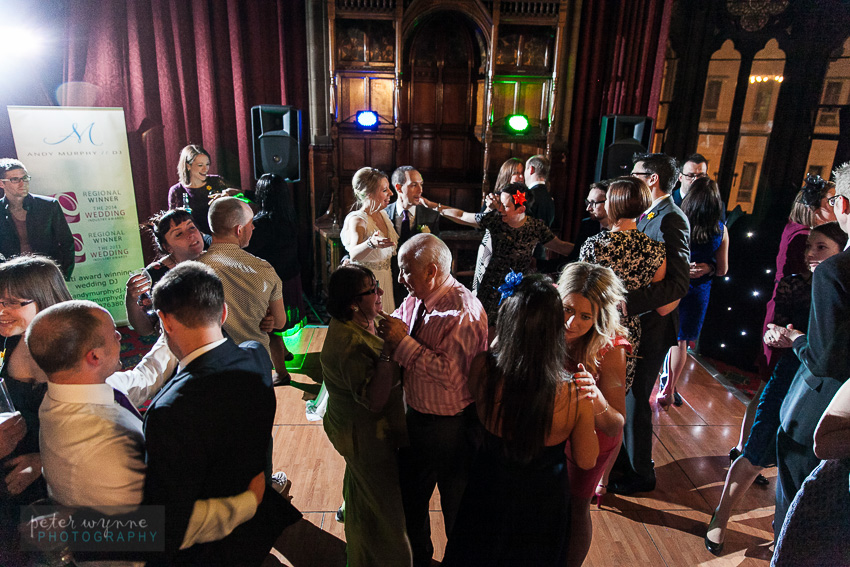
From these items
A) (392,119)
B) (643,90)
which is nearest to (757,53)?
(643,90)

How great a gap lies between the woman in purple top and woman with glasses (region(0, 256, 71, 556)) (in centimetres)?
227

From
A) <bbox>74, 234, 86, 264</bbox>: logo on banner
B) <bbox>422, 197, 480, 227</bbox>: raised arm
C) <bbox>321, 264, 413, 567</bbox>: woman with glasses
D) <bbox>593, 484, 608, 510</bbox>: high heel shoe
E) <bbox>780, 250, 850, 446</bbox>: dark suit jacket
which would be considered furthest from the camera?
<bbox>74, 234, 86, 264</bbox>: logo on banner

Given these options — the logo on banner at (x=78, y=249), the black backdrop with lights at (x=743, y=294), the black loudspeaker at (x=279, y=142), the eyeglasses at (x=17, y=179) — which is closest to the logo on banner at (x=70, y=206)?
the logo on banner at (x=78, y=249)

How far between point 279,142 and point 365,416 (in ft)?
11.6

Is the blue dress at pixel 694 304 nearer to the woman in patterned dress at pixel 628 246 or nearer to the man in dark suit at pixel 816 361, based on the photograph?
the woman in patterned dress at pixel 628 246

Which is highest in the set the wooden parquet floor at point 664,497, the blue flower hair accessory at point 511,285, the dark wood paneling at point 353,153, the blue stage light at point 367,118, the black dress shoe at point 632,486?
the blue stage light at point 367,118

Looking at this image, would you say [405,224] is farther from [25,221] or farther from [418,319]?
[25,221]

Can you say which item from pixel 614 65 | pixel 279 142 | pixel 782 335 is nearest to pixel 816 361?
pixel 782 335

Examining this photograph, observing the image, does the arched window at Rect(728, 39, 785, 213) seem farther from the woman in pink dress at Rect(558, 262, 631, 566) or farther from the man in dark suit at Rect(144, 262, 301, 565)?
the man in dark suit at Rect(144, 262, 301, 565)

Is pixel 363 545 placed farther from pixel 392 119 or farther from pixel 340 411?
pixel 392 119

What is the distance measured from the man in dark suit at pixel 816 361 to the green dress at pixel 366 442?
4.60 ft

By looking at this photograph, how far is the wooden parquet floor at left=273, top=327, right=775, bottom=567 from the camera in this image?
2.26 meters

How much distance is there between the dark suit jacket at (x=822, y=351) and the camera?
5.04 ft

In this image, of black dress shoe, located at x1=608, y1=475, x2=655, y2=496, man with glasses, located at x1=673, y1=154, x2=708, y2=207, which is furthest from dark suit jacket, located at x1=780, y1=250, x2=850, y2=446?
man with glasses, located at x1=673, y1=154, x2=708, y2=207
